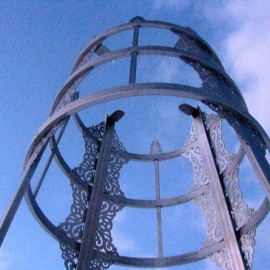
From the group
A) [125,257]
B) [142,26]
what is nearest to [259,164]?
[125,257]

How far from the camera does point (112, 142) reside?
9.84 meters

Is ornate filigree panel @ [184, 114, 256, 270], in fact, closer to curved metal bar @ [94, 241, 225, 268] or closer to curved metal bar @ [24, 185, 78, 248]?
curved metal bar @ [94, 241, 225, 268]

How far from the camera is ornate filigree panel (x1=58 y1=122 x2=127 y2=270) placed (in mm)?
7602

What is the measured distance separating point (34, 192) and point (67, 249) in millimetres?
1171

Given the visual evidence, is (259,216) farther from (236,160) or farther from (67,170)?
(67,170)

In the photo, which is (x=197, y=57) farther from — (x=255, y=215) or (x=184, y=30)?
(x=255, y=215)

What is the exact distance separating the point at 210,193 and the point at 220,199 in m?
0.51

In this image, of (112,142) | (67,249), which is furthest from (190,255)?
(112,142)

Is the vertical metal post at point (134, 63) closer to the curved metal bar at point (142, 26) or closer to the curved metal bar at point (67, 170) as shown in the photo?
the curved metal bar at point (142, 26)

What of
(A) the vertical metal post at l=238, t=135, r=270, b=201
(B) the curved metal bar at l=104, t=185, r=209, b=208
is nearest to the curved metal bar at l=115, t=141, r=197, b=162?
(B) the curved metal bar at l=104, t=185, r=209, b=208

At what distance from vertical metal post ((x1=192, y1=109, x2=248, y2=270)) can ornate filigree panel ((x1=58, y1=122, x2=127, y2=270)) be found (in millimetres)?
1920

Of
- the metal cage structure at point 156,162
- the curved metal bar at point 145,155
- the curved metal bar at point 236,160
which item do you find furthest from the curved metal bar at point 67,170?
the curved metal bar at point 236,160

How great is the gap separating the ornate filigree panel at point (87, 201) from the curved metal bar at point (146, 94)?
2069 millimetres

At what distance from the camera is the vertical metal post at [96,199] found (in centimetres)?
755
